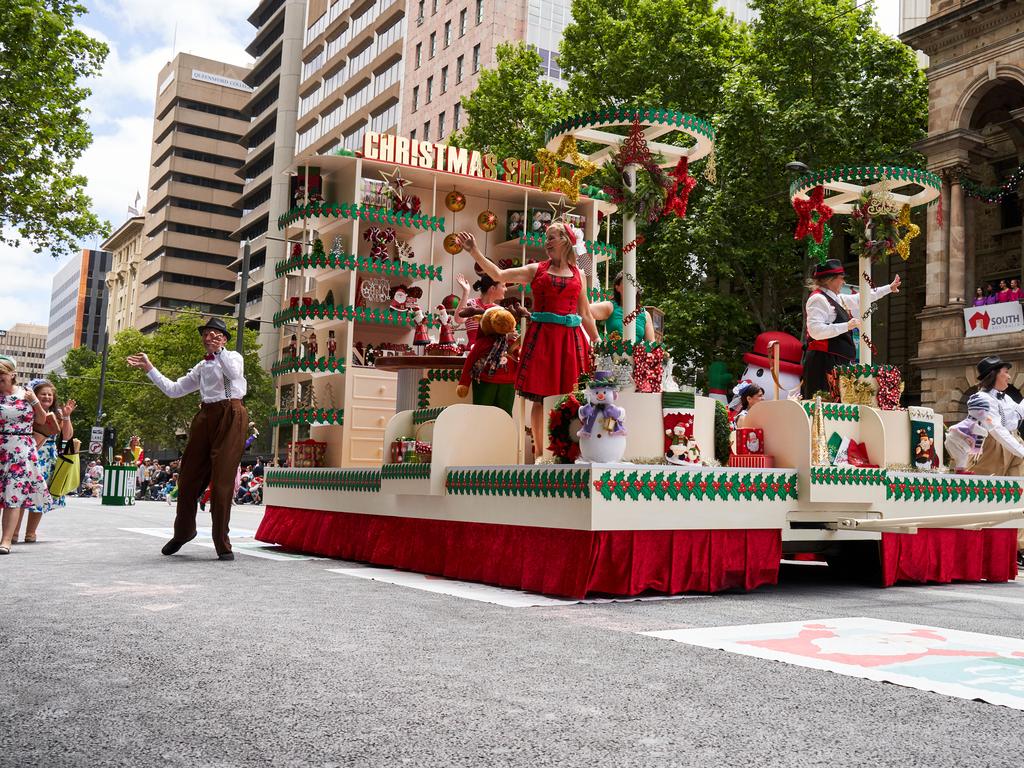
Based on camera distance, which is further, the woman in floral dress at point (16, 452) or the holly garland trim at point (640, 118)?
the woman in floral dress at point (16, 452)

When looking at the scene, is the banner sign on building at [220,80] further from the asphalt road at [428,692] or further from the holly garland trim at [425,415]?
the asphalt road at [428,692]

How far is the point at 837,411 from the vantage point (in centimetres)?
888

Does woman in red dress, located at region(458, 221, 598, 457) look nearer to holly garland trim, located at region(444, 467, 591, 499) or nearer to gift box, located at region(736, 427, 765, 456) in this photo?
holly garland trim, located at region(444, 467, 591, 499)

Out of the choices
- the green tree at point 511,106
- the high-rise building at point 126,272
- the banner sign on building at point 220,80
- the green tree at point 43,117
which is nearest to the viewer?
the green tree at point 43,117

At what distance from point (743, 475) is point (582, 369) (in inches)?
64.7

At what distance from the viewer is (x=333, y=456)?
12.8m

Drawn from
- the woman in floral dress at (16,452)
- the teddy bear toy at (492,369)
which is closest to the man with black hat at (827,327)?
the teddy bear toy at (492,369)

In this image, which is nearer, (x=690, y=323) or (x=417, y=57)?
(x=690, y=323)

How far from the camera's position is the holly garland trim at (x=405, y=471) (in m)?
8.44

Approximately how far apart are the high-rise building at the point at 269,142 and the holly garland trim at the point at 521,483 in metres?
62.0

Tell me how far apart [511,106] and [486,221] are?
794 inches

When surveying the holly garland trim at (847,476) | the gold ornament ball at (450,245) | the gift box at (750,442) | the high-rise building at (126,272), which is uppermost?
the high-rise building at (126,272)

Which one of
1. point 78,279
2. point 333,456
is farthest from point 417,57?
point 78,279

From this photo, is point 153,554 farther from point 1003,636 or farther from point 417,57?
point 417,57
